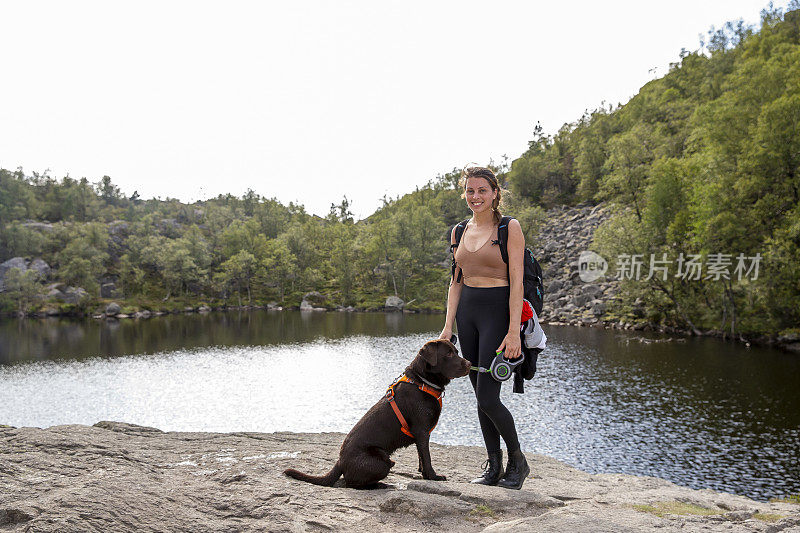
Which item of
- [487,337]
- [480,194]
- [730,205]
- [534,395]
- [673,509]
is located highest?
[730,205]

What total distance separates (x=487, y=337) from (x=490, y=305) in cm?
29

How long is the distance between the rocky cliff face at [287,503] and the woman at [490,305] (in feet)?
1.64

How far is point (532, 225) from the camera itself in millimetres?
68188

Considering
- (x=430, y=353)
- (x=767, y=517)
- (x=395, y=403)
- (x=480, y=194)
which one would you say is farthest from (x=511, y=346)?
(x=767, y=517)

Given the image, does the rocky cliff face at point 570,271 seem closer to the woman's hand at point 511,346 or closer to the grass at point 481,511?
the woman's hand at point 511,346

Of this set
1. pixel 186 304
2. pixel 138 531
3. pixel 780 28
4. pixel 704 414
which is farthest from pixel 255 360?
pixel 780 28

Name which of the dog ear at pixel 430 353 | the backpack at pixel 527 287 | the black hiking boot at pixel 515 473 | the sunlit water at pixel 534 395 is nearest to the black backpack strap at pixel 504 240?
the backpack at pixel 527 287

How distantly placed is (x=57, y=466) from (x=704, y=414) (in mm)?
17160

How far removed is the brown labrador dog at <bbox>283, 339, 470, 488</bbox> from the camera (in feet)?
13.6

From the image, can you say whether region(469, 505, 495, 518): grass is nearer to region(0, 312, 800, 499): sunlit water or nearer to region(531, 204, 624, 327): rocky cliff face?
region(0, 312, 800, 499): sunlit water

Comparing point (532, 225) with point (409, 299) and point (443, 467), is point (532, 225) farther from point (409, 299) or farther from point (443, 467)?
point (443, 467)

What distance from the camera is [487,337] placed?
420 cm

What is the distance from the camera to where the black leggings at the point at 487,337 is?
4.18m

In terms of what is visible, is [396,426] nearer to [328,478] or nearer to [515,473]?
[328,478]
